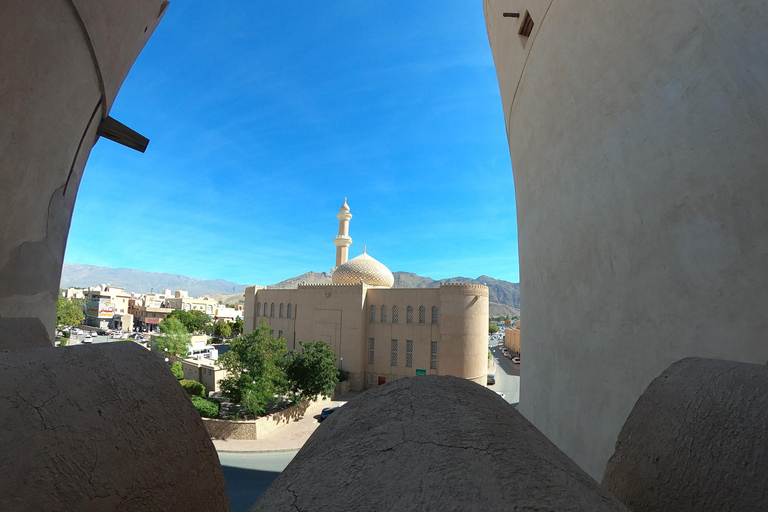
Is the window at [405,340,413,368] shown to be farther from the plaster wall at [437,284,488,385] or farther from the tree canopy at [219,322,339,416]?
the tree canopy at [219,322,339,416]

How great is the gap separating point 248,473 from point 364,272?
605 inches

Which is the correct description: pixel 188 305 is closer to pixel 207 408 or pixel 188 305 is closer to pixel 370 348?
pixel 370 348

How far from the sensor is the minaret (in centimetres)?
3042

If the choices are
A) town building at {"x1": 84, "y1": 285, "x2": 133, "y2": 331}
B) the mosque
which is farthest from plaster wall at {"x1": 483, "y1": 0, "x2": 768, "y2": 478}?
town building at {"x1": 84, "y1": 285, "x2": 133, "y2": 331}

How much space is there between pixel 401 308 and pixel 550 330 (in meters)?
19.1

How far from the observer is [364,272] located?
26.1 m

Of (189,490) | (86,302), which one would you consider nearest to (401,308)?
(189,490)

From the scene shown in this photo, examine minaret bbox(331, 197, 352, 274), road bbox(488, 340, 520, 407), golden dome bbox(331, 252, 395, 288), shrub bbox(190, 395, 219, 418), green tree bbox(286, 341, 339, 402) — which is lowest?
road bbox(488, 340, 520, 407)

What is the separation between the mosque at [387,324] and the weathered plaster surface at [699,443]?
19.1m

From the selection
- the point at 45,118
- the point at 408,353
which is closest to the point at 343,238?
the point at 408,353

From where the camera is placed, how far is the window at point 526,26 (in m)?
4.92

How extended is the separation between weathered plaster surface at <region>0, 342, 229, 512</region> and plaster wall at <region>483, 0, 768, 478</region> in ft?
8.61

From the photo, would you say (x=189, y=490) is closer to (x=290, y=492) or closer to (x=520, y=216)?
(x=290, y=492)

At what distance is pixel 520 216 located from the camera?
631 cm
